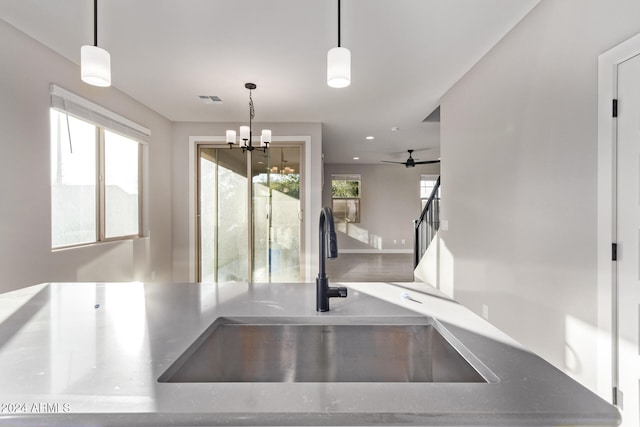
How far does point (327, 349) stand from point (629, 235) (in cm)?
155

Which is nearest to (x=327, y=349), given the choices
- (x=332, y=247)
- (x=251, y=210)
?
(x=332, y=247)

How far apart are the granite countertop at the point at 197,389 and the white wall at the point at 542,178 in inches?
48.5

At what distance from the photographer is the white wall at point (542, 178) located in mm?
1628

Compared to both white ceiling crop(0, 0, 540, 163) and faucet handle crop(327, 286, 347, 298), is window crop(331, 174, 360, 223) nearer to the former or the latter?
white ceiling crop(0, 0, 540, 163)

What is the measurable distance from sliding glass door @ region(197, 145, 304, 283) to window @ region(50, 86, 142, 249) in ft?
3.45

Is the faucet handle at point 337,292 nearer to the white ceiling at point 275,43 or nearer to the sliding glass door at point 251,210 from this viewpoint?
the white ceiling at point 275,43

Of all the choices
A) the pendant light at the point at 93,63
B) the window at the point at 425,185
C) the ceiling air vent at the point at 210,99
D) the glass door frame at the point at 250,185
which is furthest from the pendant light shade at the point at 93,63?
the window at the point at 425,185

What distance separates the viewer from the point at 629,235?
1.44 meters

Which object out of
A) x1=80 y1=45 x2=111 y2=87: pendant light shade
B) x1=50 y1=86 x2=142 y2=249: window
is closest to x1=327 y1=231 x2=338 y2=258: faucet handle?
x1=80 y1=45 x2=111 y2=87: pendant light shade

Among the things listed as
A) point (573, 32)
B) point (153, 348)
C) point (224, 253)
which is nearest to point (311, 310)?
point (153, 348)

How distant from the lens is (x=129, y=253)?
141 inches

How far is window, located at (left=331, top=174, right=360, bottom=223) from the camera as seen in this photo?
8.73m

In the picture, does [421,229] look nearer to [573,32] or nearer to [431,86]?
[431,86]

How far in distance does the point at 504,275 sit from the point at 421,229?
2.76 metres
